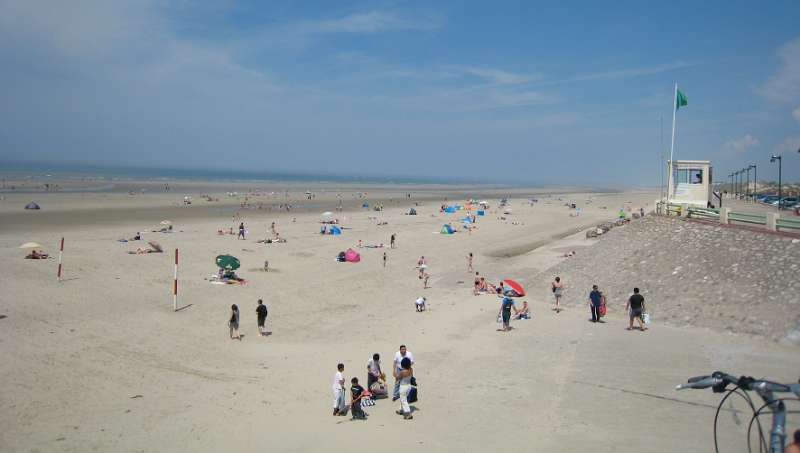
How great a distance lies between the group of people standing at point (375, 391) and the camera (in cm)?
1010

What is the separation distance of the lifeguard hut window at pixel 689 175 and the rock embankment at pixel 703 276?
5253 mm

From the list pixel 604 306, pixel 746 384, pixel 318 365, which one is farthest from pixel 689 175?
pixel 746 384

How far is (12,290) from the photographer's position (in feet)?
62.1

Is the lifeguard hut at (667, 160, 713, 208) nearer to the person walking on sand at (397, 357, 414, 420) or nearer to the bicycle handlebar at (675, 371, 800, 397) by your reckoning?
the person walking on sand at (397, 357, 414, 420)

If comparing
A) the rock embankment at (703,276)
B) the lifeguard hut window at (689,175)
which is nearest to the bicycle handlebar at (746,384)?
the rock embankment at (703,276)

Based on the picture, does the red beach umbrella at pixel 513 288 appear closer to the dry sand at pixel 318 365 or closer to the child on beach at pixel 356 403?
the dry sand at pixel 318 365

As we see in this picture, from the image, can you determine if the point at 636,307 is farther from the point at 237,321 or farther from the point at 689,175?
the point at 689,175

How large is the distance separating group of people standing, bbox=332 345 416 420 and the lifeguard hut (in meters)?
19.7

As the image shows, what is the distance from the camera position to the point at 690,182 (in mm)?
26203

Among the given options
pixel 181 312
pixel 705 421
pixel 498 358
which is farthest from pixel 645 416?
pixel 181 312

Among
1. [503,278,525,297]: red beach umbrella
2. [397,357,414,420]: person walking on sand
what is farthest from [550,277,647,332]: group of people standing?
[397,357,414,420]: person walking on sand

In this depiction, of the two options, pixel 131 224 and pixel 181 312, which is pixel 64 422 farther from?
pixel 131 224

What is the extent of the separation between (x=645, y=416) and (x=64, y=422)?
1068 centimetres

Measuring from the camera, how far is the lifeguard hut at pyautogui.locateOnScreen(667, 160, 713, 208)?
84.2 feet
